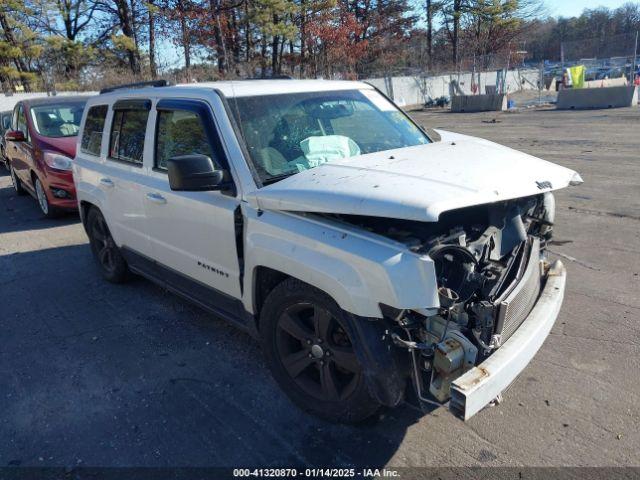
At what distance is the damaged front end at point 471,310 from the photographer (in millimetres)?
2447

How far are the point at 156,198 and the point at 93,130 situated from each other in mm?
1839

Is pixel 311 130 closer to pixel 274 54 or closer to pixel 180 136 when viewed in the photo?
pixel 180 136

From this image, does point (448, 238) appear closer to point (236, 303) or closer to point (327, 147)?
point (327, 147)

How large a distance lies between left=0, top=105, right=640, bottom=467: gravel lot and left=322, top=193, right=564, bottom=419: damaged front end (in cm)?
54

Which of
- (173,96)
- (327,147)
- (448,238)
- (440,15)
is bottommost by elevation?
(448,238)

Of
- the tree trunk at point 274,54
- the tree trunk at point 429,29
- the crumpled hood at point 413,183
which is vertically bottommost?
the crumpled hood at point 413,183

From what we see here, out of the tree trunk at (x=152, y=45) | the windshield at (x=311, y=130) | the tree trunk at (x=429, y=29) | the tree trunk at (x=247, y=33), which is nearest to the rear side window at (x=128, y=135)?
the windshield at (x=311, y=130)

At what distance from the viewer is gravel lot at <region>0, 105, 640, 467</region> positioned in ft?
9.34

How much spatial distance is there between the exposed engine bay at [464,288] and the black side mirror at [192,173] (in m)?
0.82

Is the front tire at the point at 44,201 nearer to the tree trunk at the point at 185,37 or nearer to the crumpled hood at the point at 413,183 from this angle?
the crumpled hood at the point at 413,183

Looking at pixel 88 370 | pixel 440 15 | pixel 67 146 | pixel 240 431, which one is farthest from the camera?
pixel 440 15

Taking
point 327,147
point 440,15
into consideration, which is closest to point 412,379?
point 327,147

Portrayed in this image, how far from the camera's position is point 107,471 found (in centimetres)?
282

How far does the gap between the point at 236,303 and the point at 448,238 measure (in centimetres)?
155
